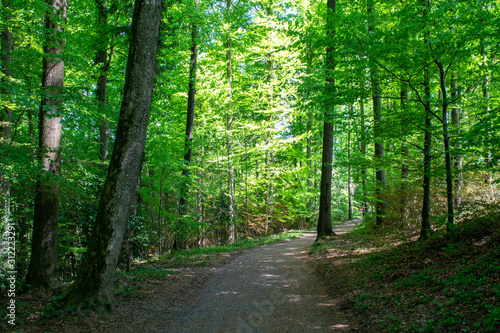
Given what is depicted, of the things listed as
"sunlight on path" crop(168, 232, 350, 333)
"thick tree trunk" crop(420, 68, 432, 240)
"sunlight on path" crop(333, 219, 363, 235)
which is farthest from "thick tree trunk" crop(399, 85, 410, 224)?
"sunlight on path" crop(333, 219, 363, 235)

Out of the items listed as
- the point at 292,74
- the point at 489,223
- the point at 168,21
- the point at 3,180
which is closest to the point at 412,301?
the point at 489,223

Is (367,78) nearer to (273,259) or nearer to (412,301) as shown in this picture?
(412,301)

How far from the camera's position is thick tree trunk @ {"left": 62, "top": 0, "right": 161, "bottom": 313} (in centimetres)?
466

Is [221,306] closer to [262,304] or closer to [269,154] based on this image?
[262,304]

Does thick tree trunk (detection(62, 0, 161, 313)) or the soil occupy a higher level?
thick tree trunk (detection(62, 0, 161, 313))

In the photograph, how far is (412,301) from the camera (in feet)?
13.9

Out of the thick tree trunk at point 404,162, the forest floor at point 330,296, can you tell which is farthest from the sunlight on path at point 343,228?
the forest floor at point 330,296

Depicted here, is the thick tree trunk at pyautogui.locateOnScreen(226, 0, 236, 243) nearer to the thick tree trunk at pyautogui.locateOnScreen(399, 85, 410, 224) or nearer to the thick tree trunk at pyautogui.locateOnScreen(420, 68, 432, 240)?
the thick tree trunk at pyautogui.locateOnScreen(399, 85, 410, 224)

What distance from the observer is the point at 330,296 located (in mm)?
5793

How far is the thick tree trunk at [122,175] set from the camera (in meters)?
4.66

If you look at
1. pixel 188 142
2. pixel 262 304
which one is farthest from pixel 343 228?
pixel 262 304

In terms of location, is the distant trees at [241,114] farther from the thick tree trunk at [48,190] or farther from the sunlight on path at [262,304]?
the sunlight on path at [262,304]

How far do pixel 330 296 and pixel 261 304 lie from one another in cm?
149

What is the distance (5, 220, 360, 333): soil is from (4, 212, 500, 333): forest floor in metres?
0.02
